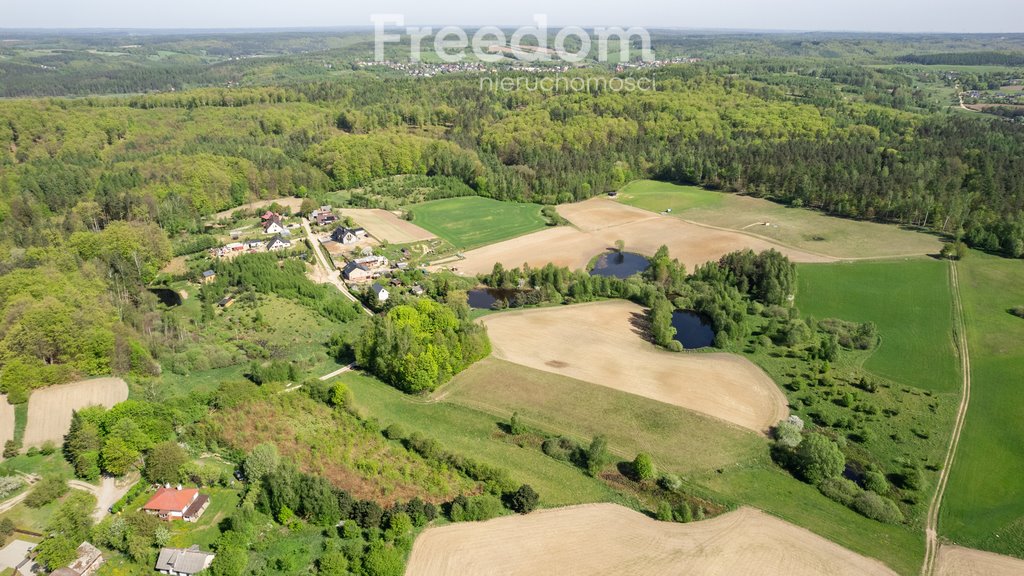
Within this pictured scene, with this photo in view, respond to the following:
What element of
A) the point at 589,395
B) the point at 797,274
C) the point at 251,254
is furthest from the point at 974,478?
the point at 251,254

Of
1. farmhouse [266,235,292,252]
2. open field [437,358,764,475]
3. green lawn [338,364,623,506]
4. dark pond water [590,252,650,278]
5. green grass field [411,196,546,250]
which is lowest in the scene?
green lawn [338,364,623,506]

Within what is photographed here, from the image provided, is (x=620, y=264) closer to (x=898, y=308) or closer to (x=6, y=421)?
(x=898, y=308)

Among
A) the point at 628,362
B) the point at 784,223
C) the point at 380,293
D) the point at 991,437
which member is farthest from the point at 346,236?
the point at 991,437

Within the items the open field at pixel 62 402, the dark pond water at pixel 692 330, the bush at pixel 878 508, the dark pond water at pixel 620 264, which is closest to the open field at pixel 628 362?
the dark pond water at pixel 692 330

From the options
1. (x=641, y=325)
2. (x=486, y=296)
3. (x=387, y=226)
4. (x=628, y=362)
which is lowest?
(x=628, y=362)

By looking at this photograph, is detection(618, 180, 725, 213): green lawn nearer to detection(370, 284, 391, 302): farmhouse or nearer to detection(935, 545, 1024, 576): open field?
detection(370, 284, 391, 302): farmhouse

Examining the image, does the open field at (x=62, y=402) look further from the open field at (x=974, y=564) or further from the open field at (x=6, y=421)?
the open field at (x=974, y=564)

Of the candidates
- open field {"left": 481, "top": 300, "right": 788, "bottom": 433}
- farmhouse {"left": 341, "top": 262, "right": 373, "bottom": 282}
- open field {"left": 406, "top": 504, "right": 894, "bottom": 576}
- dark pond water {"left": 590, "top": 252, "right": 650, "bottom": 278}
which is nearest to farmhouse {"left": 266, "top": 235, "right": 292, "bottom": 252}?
farmhouse {"left": 341, "top": 262, "right": 373, "bottom": 282}
